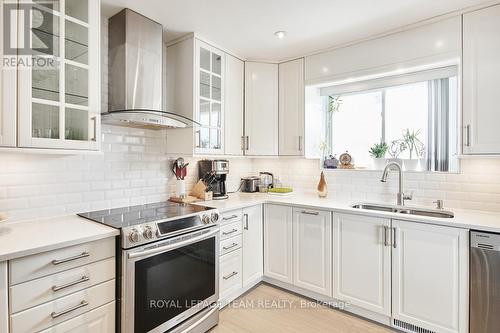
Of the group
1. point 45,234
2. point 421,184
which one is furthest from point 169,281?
point 421,184

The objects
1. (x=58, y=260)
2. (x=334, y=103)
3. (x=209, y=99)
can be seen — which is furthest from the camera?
(x=334, y=103)

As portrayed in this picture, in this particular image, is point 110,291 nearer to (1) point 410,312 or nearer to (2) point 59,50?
(2) point 59,50

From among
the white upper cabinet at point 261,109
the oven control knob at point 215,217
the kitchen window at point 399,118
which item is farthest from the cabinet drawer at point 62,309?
the kitchen window at point 399,118

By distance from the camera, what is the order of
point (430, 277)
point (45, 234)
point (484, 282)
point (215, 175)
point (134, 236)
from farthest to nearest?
point (215, 175)
point (430, 277)
point (484, 282)
point (134, 236)
point (45, 234)

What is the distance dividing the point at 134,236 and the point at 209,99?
1.52 metres

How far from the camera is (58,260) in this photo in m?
1.35

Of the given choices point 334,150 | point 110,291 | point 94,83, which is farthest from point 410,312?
point 94,83

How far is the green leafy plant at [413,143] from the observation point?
2.68 m

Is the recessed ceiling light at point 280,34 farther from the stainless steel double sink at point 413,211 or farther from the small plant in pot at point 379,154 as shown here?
the stainless steel double sink at point 413,211

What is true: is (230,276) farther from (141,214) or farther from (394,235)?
(394,235)

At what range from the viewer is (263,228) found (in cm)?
280

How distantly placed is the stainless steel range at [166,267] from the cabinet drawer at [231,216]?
18 cm

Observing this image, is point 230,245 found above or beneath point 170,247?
beneath

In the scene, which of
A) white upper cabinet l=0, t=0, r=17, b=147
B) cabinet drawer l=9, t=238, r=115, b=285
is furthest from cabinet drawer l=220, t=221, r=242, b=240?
white upper cabinet l=0, t=0, r=17, b=147
